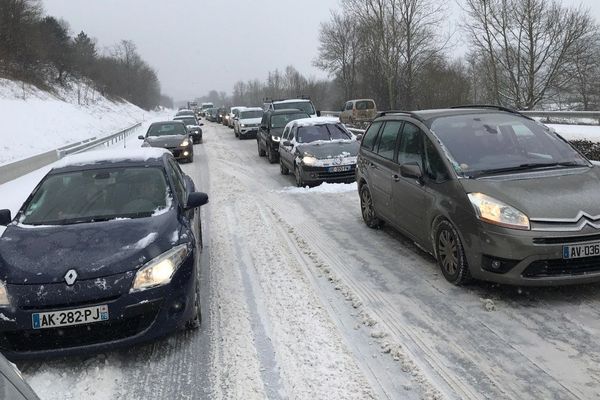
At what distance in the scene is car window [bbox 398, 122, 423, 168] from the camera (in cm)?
594

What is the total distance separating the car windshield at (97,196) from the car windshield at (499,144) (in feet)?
10.3

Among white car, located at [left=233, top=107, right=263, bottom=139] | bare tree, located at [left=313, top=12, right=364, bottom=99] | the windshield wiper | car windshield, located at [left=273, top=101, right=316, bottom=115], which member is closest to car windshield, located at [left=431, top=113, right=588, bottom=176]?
the windshield wiper

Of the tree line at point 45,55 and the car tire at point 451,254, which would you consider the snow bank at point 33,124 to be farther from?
the car tire at point 451,254

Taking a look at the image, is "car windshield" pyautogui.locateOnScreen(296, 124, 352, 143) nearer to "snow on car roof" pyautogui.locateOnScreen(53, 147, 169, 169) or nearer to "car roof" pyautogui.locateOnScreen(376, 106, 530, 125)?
"car roof" pyautogui.locateOnScreen(376, 106, 530, 125)

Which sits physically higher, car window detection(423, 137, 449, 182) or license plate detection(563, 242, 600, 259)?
car window detection(423, 137, 449, 182)

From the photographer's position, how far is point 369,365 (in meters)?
3.67

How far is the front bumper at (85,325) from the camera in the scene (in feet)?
11.7

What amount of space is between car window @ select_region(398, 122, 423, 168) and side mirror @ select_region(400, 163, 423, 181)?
11 cm

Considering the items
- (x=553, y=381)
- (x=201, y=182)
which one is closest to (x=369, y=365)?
(x=553, y=381)

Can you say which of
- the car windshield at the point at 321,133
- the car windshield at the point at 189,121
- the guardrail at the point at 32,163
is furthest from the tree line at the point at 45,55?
the car windshield at the point at 321,133

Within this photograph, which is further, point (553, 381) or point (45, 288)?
point (45, 288)

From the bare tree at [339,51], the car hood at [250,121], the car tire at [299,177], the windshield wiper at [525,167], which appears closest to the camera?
the windshield wiper at [525,167]

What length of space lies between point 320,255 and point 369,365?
2.85 metres

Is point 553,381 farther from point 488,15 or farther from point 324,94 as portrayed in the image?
point 324,94
